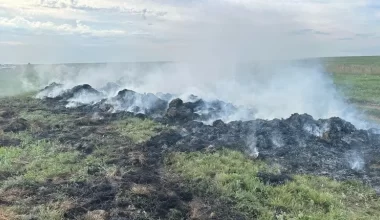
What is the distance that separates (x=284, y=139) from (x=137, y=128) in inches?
257

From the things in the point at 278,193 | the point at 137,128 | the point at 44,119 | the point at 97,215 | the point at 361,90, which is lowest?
the point at 278,193

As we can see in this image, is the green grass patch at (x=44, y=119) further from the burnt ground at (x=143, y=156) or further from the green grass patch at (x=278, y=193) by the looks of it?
the green grass patch at (x=278, y=193)

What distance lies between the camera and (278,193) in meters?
10.3

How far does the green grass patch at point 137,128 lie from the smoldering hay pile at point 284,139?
27.5 inches

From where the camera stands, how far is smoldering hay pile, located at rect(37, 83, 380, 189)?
13.1 m

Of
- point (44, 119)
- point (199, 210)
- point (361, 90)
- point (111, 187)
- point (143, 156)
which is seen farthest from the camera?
point (361, 90)

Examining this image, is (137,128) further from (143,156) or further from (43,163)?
(43,163)

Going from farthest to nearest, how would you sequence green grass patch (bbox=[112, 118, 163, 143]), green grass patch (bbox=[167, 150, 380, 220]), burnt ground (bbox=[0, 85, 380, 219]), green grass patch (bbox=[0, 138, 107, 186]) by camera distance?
1. green grass patch (bbox=[112, 118, 163, 143])
2. green grass patch (bbox=[0, 138, 107, 186])
3. green grass patch (bbox=[167, 150, 380, 220])
4. burnt ground (bbox=[0, 85, 380, 219])

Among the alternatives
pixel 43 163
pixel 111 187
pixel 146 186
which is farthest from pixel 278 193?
pixel 43 163

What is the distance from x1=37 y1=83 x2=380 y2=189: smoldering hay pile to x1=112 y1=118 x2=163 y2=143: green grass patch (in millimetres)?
698

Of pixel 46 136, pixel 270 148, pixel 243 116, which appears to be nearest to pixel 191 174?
pixel 270 148

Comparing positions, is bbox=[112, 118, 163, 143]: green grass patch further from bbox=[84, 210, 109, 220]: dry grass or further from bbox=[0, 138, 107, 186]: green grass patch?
bbox=[84, 210, 109, 220]: dry grass

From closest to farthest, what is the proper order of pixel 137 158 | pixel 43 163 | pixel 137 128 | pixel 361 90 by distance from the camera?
pixel 43 163, pixel 137 158, pixel 137 128, pixel 361 90

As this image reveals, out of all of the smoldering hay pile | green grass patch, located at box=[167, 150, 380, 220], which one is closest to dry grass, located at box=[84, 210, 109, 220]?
green grass patch, located at box=[167, 150, 380, 220]
